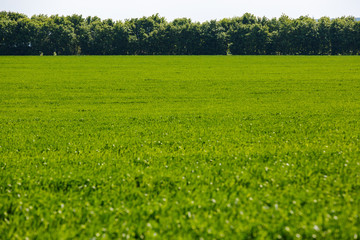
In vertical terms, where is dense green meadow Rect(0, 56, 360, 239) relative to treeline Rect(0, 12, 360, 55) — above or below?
below

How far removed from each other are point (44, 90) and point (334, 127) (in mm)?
27575

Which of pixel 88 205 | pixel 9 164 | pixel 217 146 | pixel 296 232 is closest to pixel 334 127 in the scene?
pixel 217 146

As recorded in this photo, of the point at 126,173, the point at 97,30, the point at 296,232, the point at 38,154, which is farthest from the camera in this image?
the point at 97,30

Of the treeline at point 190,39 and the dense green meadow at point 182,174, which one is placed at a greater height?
the treeline at point 190,39

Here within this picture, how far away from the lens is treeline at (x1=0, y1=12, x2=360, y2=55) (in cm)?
11284

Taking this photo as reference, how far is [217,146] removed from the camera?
1148 cm

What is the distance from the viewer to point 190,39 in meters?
122

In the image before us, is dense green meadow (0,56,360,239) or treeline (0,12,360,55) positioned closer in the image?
dense green meadow (0,56,360,239)

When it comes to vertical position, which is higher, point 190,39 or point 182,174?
point 190,39

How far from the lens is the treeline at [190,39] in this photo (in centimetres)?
11284

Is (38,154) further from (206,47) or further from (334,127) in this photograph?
(206,47)

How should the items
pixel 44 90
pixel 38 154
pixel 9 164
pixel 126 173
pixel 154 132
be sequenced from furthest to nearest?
pixel 44 90, pixel 154 132, pixel 38 154, pixel 9 164, pixel 126 173

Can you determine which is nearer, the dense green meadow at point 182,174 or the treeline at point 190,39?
the dense green meadow at point 182,174

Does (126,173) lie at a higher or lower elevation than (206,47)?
lower
